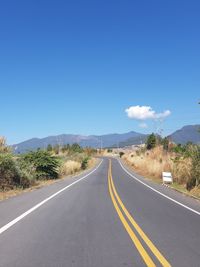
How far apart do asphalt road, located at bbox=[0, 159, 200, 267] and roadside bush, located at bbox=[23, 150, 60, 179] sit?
18.2m

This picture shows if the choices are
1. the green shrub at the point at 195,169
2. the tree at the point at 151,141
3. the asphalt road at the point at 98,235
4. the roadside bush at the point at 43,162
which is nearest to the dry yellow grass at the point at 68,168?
the roadside bush at the point at 43,162

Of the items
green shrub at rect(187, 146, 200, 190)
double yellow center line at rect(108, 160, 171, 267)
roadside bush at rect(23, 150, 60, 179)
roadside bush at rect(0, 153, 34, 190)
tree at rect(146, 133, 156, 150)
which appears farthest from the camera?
tree at rect(146, 133, 156, 150)

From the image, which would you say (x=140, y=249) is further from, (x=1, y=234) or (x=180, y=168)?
(x=180, y=168)

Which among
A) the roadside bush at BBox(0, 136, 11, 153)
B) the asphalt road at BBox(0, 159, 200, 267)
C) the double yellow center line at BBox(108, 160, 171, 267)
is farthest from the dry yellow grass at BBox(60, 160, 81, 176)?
the double yellow center line at BBox(108, 160, 171, 267)

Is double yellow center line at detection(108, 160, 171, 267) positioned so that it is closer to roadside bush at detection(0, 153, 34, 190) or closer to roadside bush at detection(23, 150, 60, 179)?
roadside bush at detection(0, 153, 34, 190)

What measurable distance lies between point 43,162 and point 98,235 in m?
25.1

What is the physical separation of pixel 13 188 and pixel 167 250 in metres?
16.5

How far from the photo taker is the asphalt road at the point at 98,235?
7426 millimetres

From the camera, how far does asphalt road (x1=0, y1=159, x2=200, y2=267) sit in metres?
7.43

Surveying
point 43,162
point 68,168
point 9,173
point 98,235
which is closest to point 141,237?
point 98,235

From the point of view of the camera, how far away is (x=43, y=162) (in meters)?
Answer: 34.4

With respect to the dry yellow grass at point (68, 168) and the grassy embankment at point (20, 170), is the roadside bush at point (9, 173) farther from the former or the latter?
the dry yellow grass at point (68, 168)

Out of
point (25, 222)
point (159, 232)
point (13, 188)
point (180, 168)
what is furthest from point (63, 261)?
point (180, 168)

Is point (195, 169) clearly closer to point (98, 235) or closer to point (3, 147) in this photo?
point (3, 147)
